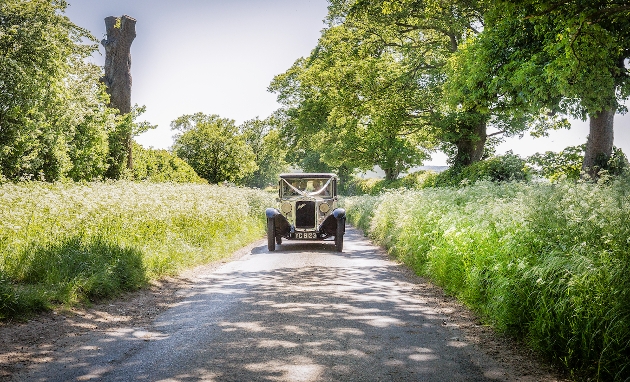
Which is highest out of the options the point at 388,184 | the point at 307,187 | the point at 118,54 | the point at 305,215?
the point at 118,54

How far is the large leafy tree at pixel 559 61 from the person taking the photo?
799 centimetres

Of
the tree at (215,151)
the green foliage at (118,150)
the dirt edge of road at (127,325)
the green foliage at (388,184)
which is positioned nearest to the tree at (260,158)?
the green foliage at (388,184)

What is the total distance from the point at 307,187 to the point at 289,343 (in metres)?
11.1

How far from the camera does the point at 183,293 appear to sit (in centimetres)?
789

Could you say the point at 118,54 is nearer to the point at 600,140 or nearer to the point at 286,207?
the point at 286,207

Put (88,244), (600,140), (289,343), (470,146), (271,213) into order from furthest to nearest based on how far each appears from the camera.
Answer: (470,146) < (271,213) < (600,140) < (88,244) < (289,343)

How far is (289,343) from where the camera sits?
488 centimetres

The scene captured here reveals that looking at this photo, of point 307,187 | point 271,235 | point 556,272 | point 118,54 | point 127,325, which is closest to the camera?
point 556,272

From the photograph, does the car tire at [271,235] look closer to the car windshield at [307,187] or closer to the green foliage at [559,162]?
the car windshield at [307,187]

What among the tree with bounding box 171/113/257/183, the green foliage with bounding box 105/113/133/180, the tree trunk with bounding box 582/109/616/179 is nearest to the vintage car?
the tree trunk with bounding box 582/109/616/179

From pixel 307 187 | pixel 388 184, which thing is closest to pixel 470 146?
pixel 307 187

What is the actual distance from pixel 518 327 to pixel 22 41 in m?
17.1

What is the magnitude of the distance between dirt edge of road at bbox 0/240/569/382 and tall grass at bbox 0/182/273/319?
0.33 metres

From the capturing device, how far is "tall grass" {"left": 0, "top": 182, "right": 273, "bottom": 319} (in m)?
6.57
